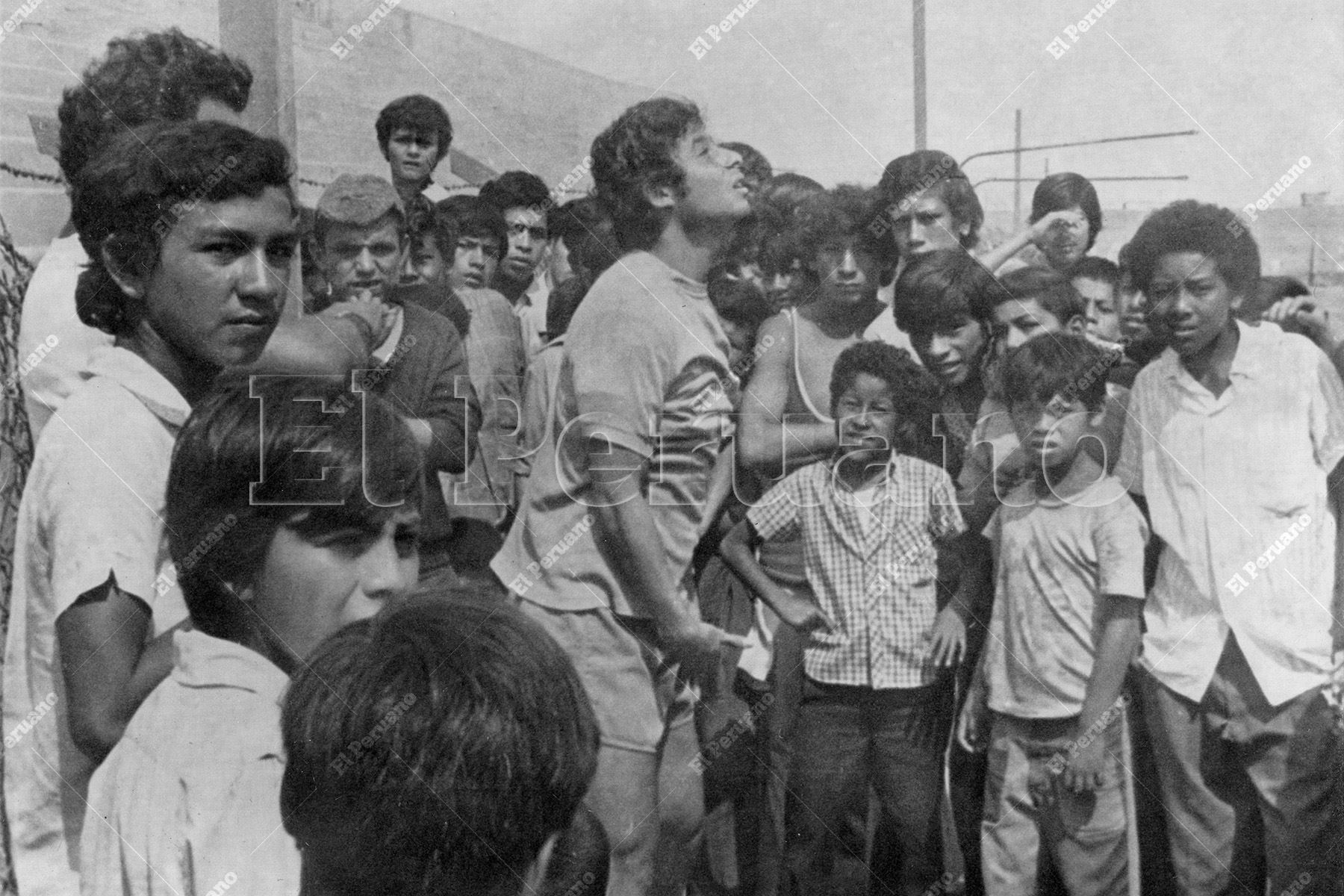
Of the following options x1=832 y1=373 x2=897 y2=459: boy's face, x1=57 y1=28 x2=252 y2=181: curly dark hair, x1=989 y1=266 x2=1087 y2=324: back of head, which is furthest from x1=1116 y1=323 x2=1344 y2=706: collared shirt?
x1=57 y1=28 x2=252 y2=181: curly dark hair

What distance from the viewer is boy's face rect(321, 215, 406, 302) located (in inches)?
107

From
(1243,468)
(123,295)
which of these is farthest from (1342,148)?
(123,295)

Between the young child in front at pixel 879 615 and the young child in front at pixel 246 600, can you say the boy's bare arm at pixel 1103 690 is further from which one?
the young child in front at pixel 246 600

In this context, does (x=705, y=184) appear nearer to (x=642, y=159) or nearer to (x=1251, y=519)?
(x=642, y=159)

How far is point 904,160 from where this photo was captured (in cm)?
275

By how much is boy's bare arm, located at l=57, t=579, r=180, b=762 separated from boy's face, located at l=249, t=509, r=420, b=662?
11.0 inches

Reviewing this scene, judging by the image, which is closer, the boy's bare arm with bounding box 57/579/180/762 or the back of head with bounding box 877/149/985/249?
the boy's bare arm with bounding box 57/579/180/762

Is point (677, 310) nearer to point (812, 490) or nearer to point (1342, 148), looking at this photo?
point (812, 490)

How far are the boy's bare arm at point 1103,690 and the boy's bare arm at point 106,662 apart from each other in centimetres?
169

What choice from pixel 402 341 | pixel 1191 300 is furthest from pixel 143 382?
pixel 1191 300

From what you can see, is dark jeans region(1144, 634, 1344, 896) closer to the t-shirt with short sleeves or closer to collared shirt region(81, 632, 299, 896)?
the t-shirt with short sleeves

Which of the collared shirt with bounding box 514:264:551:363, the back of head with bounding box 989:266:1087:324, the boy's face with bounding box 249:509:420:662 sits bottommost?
the boy's face with bounding box 249:509:420:662

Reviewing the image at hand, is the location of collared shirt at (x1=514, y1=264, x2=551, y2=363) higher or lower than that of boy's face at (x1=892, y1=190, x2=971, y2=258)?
lower

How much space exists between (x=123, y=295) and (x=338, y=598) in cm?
78
